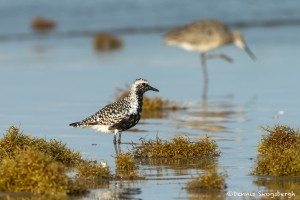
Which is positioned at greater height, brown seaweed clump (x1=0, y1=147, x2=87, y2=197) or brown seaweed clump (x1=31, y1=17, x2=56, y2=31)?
brown seaweed clump (x1=31, y1=17, x2=56, y2=31)

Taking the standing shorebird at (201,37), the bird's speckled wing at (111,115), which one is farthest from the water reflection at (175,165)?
the standing shorebird at (201,37)

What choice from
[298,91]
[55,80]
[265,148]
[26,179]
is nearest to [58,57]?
[55,80]

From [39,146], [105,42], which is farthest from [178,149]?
[105,42]

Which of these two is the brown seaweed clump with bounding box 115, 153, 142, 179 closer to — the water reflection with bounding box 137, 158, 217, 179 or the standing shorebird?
the water reflection with bounding box 137, 158, 217, 179

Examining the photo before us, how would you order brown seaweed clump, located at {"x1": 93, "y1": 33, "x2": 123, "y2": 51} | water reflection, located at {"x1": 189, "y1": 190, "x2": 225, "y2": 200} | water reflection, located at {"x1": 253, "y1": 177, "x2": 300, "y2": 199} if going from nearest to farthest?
1. water reflection, located at {"x1": 189, "y1": 190, "x2": 225, "y2": 200}
2. water reflection, located at {"x1": 253, "y1": 177, "x2": 300, "y2": 199}
3. brown seaweed clump, located at {"x1": 93, "y1": 33, "x2": 123, "y2": 51}

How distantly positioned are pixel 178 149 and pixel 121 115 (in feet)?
4.88

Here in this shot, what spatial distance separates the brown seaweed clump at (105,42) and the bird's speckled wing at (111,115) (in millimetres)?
14601

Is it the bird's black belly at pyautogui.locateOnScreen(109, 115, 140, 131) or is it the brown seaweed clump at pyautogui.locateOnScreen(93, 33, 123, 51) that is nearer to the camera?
the bird's black belly at pyautogui.locateOnScreen(109, 115, 140, 131)

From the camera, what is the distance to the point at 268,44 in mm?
27188

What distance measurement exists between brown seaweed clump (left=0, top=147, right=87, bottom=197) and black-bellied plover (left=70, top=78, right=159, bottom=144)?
3.45 m

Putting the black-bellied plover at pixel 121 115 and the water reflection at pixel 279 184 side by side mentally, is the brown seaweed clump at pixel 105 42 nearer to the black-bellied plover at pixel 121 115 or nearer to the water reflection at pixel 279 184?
the black-bellied plover at pixel 121 115

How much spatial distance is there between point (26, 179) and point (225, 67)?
47.3 feet

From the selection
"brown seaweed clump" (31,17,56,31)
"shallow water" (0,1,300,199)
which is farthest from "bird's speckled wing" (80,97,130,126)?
"brown seaweed clump" (31,17,56,31)

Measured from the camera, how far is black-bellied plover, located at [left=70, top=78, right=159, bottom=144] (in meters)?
13.0
